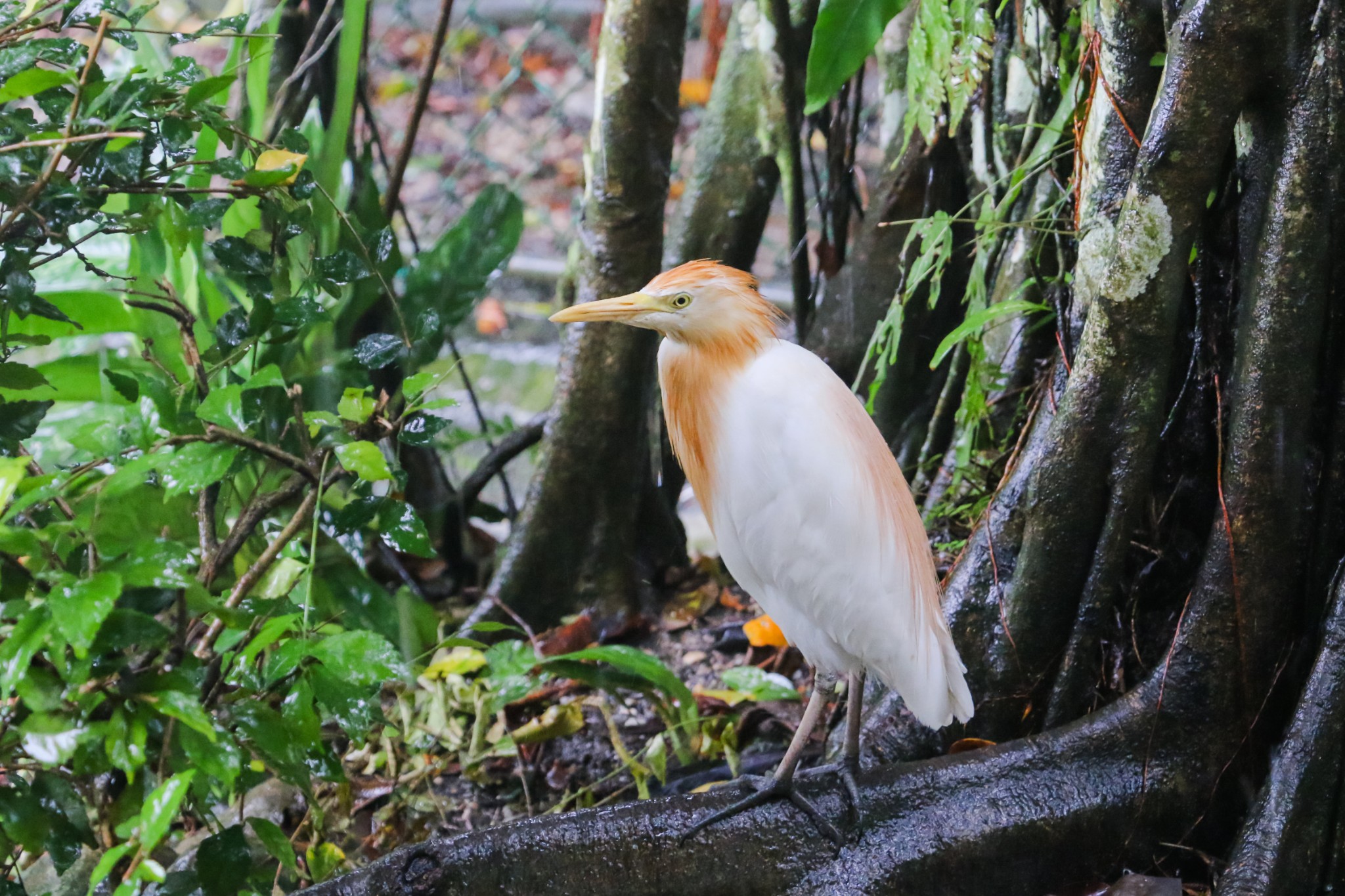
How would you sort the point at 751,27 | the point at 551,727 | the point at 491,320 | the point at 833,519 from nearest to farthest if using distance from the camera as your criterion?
the point at 833,519 → the point at 551,727 → the point at 751,27 → the point at 491,320

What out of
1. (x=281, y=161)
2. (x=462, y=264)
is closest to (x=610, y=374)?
(x=462, y=264)

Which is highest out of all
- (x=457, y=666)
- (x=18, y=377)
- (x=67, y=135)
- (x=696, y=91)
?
(x=696, y=91)

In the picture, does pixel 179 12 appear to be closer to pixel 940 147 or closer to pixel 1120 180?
pixel 940 147

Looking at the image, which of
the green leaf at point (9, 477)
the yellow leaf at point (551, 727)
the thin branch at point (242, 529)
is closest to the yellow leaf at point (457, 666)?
the yellow leaf at point (551, 727)

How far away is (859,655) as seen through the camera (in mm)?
1587

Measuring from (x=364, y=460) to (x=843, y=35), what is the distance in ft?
3.20

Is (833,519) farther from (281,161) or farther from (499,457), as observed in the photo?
(499,457)

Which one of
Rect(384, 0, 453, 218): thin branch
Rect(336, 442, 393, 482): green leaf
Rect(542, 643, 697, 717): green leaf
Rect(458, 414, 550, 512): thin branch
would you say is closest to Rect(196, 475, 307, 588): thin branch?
Rect(336, 442, 393, 482): green leaf

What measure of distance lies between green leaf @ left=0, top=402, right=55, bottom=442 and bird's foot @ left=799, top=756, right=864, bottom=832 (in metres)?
1.15

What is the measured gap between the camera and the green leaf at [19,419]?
46.9 inches

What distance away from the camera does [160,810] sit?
35.2 inches

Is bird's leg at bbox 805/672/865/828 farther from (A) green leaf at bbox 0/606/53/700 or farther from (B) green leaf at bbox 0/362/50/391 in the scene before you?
(B) green leaf at bbox 0/362/50/391

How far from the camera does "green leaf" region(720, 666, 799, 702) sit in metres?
2.21

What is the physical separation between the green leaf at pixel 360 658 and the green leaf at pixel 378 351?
1.28 feet
